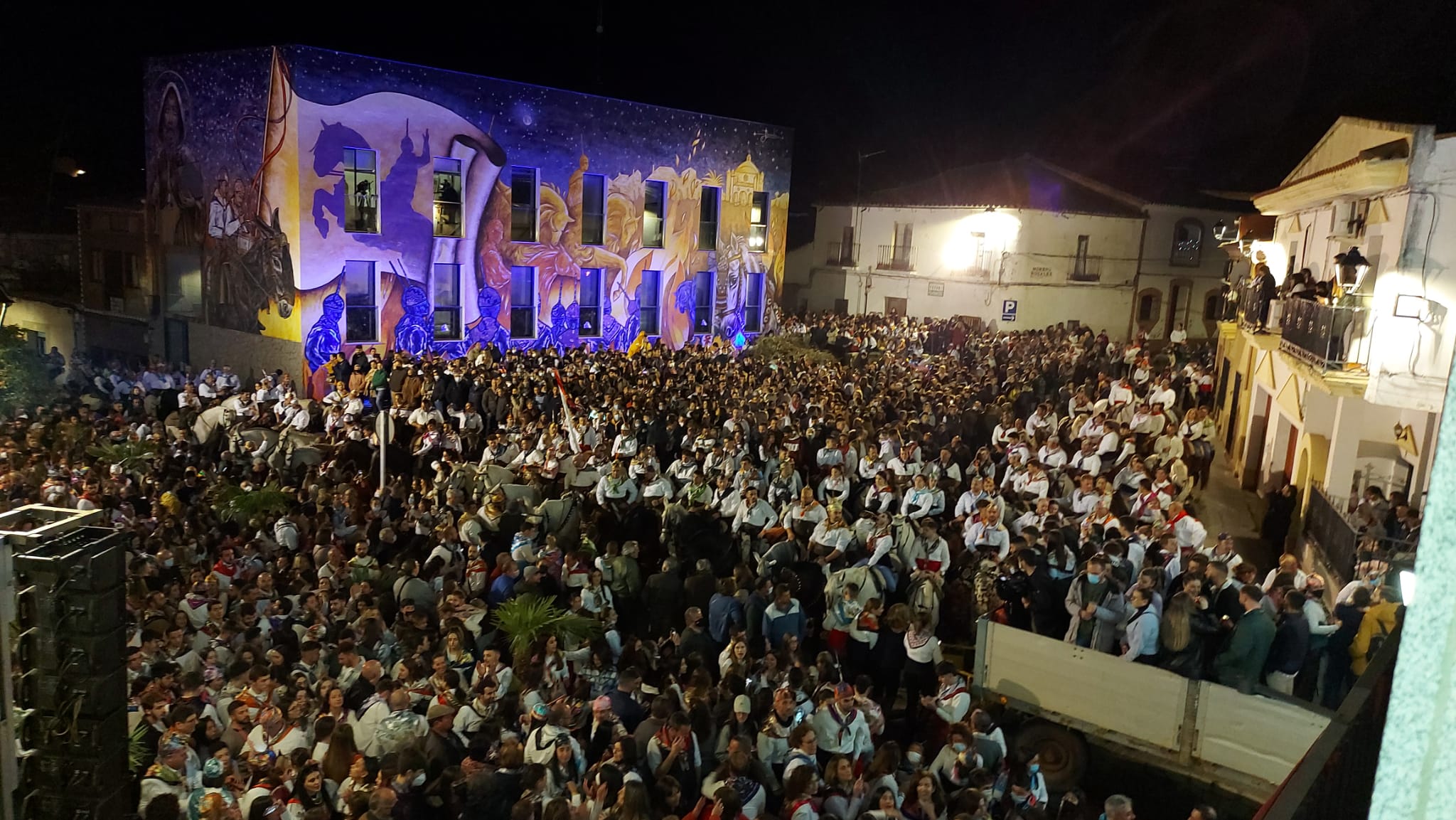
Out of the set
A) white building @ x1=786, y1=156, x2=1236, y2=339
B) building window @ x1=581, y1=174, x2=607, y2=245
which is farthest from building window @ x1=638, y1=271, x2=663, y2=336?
white building @ x1=786, y1=156, x2=1236, y2=339

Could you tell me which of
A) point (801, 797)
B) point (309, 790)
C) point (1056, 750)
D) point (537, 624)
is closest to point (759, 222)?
point (537, 624)

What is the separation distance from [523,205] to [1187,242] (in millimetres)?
24244

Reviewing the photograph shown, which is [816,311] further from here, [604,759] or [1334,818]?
[1334,818]

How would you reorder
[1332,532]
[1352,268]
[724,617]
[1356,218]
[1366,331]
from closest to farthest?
1. [724,617]
2. [1332,532]
3. [1366,331]
4. [1352,268]
5. [1356,218]

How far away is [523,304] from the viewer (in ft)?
80.8

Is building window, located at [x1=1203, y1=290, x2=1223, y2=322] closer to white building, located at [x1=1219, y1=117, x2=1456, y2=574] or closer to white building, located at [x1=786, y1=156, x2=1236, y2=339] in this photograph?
white building, located at [x1=786, y1=156, x2=1236, y2=339]

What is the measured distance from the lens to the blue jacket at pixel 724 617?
8055 millimetres

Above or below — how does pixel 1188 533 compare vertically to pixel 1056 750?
above

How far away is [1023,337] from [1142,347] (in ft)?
10.2

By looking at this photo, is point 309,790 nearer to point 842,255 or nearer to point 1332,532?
point 1332,532

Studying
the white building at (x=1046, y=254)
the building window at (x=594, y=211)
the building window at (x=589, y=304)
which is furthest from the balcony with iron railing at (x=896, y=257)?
the building window at (x=589, y=304)

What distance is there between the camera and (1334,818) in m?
1.88

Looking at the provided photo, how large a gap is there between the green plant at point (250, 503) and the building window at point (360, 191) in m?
10.8

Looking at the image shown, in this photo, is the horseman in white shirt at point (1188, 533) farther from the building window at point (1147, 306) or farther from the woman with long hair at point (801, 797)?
the building window at point (1147, 306)
